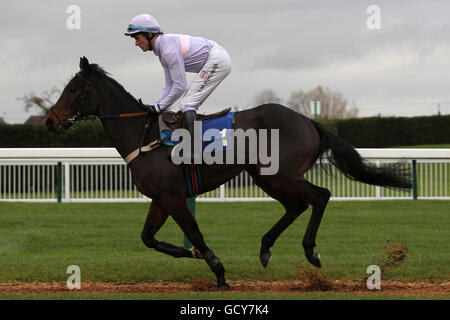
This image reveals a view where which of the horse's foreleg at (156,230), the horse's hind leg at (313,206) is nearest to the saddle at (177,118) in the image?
the horse's foreleg at (156,230)

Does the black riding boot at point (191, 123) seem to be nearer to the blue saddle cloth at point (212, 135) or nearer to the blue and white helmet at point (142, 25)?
the blue saddle cloth at point (212, 135)

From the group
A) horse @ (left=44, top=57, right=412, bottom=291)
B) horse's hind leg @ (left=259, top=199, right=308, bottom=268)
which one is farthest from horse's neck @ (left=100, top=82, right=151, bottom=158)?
horse's hind leg @ (left=259, top=199, right=308, bottom=268)

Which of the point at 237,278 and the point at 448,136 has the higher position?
the point at 448,136

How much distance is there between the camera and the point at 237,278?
19.1ft

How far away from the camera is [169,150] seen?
5.07 metres

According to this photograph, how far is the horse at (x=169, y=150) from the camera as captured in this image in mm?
5020

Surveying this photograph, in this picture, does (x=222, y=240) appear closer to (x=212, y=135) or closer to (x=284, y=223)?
(x=284, y=223)

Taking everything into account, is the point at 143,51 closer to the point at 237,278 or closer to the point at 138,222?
the point at 237,278

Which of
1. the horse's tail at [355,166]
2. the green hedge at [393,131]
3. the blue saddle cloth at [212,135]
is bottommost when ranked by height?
the horse's tail at [355,166]

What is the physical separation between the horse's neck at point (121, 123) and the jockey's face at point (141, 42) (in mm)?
400

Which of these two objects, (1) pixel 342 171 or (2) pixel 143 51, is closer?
(2) pixel 143 51

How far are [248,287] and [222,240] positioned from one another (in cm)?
272
